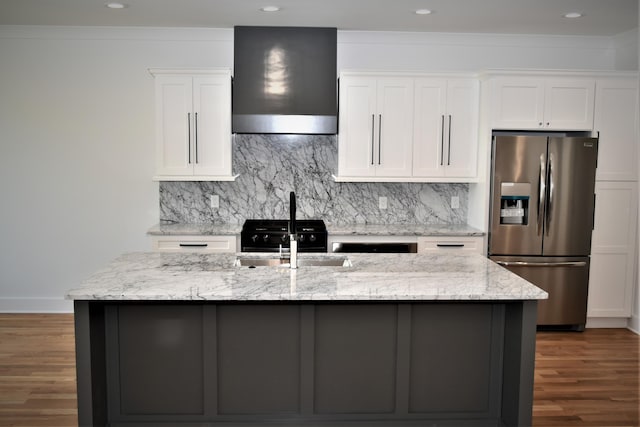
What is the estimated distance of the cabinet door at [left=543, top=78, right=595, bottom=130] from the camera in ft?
16.6

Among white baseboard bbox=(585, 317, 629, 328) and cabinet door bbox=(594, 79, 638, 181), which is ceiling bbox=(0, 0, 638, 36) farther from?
white baseboard bbox=(585, 317, 629, 328)

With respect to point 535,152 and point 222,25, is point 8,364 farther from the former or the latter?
point 535,152

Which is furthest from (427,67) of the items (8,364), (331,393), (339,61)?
(8,364)

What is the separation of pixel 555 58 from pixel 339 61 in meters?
2.00

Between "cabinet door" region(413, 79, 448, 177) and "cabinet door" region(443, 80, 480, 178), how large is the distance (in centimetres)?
5

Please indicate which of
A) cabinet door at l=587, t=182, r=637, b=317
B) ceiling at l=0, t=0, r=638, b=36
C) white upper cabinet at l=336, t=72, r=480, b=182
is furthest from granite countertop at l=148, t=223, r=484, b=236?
ceiling at l=0, t=0, r=638, b=36

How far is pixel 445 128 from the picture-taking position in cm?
525

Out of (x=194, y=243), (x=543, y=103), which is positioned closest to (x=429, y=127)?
(x=543, y=103)

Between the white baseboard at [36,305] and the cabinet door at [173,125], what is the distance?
163cm

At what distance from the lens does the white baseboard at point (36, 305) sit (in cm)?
561

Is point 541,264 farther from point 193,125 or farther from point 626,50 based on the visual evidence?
point 193,125

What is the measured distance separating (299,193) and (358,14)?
5.68ft

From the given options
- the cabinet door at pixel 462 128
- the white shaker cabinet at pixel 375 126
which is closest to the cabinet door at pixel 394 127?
the white shaker cabinet at pixel 375 126

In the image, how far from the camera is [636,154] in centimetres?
512
